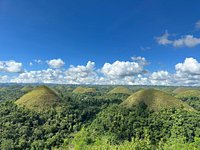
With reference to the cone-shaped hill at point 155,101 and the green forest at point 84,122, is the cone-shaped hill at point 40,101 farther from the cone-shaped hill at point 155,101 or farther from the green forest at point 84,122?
the cone-shaped hill at point 155,101

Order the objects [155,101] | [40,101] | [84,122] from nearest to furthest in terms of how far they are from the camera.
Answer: [84,122]
[40,101]
[155,101]

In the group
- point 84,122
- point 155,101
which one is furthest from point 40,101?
point 155,101

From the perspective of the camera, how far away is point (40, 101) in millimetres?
139875

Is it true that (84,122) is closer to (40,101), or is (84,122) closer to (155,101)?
(40,101)

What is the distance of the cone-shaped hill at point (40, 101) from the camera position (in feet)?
439

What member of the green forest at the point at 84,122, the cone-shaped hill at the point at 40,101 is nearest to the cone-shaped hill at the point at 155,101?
the green forest at the point at 84,122

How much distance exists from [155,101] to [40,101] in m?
61.5

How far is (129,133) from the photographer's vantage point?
335 feet

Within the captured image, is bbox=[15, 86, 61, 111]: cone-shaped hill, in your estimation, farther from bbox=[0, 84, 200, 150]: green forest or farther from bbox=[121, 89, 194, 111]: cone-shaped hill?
bbox=[121, 89, 194, 111]: cone-shaped hill

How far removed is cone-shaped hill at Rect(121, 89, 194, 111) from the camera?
13950cm

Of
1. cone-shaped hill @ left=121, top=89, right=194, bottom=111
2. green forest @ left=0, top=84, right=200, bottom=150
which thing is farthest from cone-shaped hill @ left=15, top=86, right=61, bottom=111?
cone-shaped hill @ left=121, top=89, right=194, bottom=111

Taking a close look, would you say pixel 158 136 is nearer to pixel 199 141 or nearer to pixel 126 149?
pixel 199 141

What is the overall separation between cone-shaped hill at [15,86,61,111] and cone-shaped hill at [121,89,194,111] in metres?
37.8

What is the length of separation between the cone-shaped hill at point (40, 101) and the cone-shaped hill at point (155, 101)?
37840 mm
